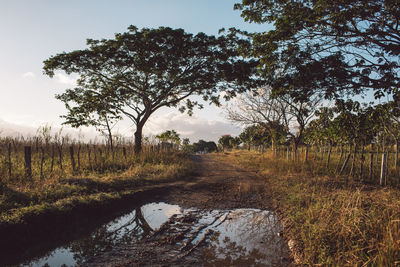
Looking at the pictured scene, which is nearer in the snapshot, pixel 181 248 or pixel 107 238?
pixel 181 248

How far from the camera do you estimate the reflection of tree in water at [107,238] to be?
12.8 feet

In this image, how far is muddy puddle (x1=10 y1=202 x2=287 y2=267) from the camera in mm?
3578

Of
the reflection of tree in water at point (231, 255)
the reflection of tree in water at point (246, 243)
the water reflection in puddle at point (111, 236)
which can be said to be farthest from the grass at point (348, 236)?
the water reflection in puddle at point (111, 236)

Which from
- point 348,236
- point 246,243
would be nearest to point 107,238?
point 246,243

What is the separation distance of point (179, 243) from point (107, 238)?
1.49 metres

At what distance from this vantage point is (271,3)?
866 centimetres

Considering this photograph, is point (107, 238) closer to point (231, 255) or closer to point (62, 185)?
point (231, 255)

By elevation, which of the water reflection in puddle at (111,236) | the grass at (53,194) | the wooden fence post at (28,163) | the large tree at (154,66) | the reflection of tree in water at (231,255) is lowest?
the water reflection in puddle at (111,236)

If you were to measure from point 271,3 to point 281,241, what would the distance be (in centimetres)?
822

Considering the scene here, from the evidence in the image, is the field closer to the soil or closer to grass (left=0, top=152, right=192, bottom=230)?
grass (left=0, top=152, right=192, bottom=230)

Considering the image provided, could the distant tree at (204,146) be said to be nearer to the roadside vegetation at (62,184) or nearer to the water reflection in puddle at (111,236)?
the roadside vegetation at (62,184)

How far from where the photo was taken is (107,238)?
4.48 m

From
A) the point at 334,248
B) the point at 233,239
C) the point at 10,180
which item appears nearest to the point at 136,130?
the point at 10,180

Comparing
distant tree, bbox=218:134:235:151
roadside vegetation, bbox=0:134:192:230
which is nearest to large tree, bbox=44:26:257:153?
roadside vegetation, bbox=0:134:192:230
